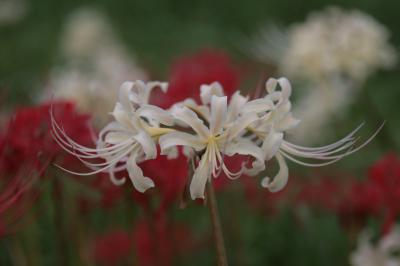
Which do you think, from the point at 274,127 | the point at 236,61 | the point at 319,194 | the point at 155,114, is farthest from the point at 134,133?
the point at 236,61

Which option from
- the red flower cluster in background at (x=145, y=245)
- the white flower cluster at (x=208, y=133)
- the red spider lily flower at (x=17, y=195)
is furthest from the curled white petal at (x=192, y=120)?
the red flower cluster in background at (x=145, y=245)

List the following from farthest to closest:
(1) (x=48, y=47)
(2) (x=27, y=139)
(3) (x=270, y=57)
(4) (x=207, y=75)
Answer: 1. (1) (x=48, y=47)
2. (3) (x=270, y=57)
3. (4) (x=207, y=75)
4. (2) (x=27, y=139)

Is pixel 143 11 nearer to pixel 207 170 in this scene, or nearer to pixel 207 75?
pixel 207 75

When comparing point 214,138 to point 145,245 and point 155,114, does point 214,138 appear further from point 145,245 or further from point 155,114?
point 145,245

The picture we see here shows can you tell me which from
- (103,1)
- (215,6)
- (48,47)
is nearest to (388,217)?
(48,47)

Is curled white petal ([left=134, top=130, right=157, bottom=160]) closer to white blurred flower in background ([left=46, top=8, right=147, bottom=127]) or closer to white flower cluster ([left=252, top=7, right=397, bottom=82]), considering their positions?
white blurred flower in background ([left=46, top=8, right=147, bottom=127])

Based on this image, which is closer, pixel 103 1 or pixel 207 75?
pixel 207 75

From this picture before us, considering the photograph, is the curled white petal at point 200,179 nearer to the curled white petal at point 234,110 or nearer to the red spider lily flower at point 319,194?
the curled white petal at point 234,110
